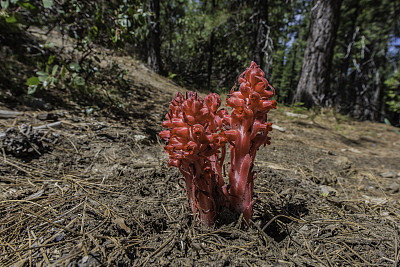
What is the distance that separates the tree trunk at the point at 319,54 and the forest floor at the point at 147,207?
303cm

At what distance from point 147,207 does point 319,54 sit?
542 centimetres

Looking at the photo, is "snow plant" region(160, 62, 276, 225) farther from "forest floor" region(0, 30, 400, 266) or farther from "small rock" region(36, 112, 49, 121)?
"small rock" region(36, 112, 49, 121)

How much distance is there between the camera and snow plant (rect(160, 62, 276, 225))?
0.97 m

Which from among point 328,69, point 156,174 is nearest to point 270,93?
point 156,174

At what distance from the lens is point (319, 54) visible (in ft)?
16.8

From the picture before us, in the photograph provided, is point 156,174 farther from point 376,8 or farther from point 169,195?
point 376,8

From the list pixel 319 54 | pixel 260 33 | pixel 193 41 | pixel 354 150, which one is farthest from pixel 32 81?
pixel 193 41

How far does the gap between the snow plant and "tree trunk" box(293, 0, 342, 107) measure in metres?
4.89

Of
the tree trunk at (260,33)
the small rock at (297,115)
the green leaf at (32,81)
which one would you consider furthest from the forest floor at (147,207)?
the tree trunk at (260,33)

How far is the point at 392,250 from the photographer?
1.06 meters

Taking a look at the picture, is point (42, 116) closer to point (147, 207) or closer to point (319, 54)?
point (147, 207)

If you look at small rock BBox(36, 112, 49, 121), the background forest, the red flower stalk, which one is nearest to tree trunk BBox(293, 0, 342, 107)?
the background forest

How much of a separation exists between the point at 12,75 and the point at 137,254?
308 cm

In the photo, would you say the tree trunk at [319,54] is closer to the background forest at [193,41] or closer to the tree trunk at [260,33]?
the background forest at [193,41]
